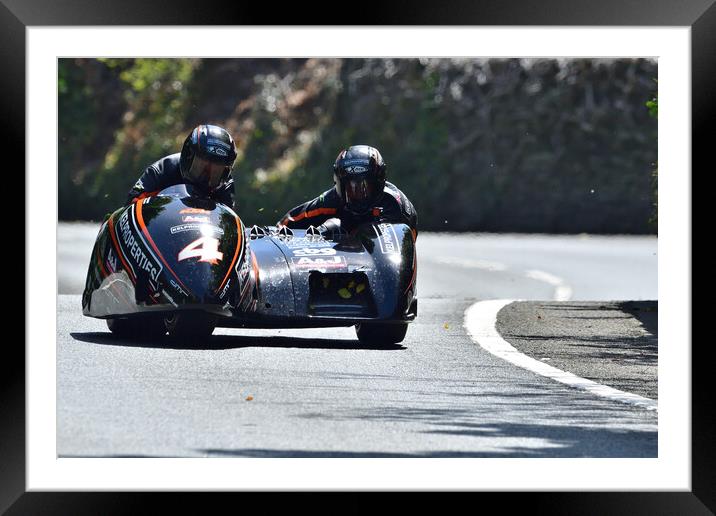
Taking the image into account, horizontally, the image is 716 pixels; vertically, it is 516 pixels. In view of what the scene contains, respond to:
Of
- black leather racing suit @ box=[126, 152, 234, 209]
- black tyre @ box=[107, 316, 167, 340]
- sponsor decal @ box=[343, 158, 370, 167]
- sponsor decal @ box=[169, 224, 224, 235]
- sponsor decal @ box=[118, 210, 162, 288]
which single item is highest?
sponsor decal @ box=[343, 158, 370, 167]

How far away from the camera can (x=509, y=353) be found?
1278 cm

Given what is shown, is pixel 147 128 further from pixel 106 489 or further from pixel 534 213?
pixel 106 489

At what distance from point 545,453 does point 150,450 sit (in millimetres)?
2038

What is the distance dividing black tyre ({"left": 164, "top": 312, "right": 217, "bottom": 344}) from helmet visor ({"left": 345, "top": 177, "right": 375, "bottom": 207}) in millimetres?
1903

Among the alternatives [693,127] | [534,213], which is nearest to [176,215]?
[693,127]

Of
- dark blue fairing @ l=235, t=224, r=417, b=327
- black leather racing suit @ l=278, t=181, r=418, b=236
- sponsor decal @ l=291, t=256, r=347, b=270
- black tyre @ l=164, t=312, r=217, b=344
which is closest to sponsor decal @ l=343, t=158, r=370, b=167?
black leather racing suit @ l=278, t=181, r=418, b=236

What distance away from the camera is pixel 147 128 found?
41.7m

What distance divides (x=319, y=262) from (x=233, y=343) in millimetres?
995

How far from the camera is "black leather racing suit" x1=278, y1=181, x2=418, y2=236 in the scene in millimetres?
13602

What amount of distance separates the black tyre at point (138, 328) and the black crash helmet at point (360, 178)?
2.00 meters

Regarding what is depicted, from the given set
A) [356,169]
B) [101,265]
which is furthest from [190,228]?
[356,169]

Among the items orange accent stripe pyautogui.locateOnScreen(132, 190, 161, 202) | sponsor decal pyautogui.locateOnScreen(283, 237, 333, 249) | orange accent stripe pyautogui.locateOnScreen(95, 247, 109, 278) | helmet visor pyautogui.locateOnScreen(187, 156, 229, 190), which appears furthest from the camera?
helmet visor pyautogui.locateOnScreen(187, 156, 229, 190)

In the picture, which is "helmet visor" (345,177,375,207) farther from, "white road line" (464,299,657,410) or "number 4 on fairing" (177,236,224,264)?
"number 4 on fairing" (177,236,224,264)

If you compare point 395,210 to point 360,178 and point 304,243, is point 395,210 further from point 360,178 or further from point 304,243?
point 304,243
